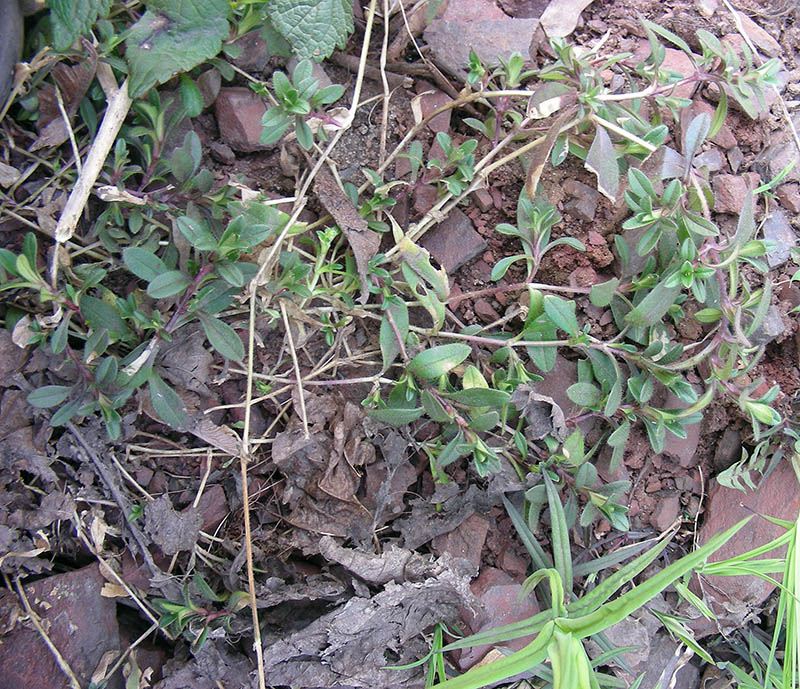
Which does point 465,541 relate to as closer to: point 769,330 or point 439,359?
point 439,359

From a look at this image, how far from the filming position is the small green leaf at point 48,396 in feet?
5.48

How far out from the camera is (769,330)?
1961 mm

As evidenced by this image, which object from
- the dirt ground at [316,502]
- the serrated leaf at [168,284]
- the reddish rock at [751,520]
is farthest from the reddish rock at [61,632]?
the reddish rock at [751,520]

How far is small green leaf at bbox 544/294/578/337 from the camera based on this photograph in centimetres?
179

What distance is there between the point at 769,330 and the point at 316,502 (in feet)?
4.52

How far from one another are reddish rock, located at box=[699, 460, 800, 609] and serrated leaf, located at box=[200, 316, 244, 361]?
1.44 metres

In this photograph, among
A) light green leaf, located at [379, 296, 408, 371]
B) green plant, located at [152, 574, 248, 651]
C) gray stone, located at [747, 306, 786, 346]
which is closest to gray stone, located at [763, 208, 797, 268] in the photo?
gray stone, located at [747, 306, 786, 346]

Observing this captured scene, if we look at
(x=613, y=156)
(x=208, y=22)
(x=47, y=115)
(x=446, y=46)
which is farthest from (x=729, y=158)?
(x=47, y=115)

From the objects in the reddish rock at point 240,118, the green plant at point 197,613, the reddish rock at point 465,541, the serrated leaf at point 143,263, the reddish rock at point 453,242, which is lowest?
the reddish rock at point 465,541

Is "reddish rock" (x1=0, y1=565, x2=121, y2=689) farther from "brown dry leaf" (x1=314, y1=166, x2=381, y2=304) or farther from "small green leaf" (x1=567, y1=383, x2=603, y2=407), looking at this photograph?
"small green leaf" (x1=567, y1=383, x2=603, y2=407)

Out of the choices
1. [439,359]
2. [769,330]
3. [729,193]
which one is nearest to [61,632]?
[439,359]

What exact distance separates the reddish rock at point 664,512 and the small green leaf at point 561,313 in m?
0.60

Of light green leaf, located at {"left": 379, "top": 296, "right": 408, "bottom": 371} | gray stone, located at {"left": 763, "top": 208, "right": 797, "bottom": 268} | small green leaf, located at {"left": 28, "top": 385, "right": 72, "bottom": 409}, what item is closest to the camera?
small green leaf, located at {"left": 28, "top": 385, "right": 72, "bottom": 409}

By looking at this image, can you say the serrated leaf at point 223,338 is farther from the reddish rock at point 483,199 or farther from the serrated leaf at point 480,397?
the reddish rock at point 483,199
